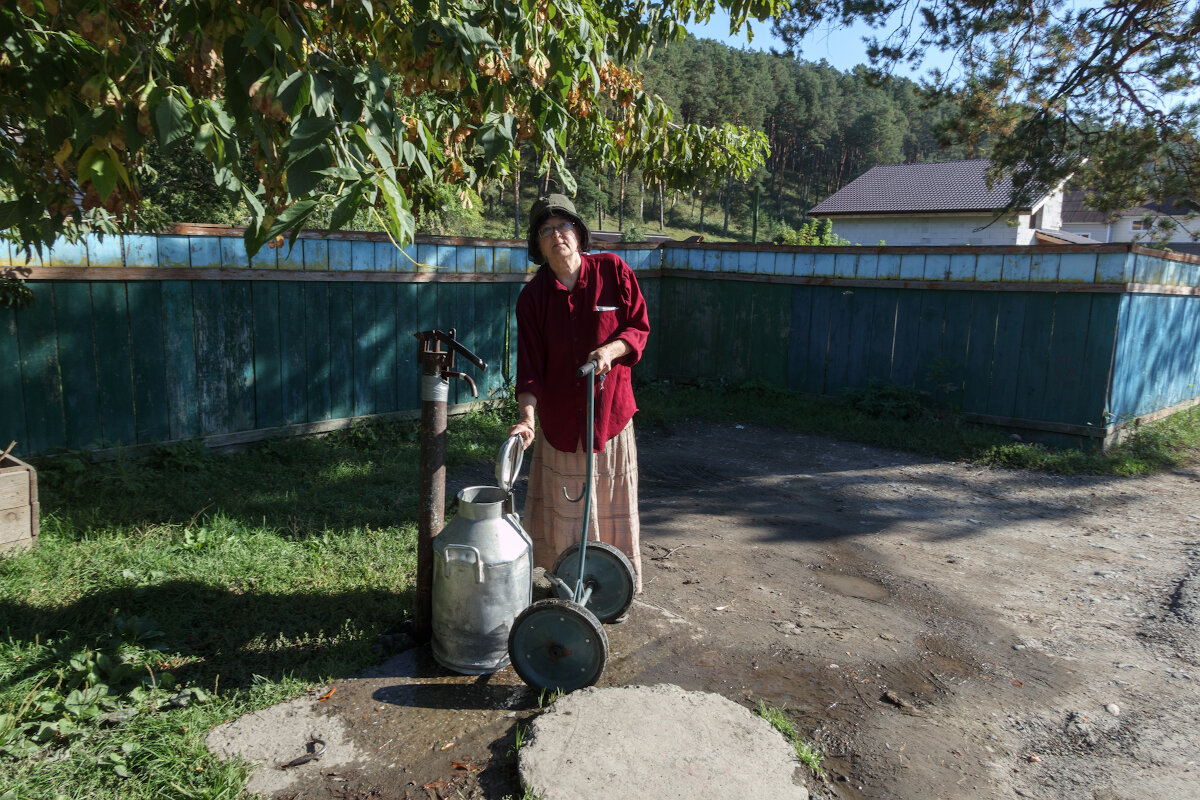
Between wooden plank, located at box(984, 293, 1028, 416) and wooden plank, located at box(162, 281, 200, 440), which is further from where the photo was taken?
wooden plank, located at box(984, 293, 1028, 416)

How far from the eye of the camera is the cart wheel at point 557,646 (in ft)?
10.0

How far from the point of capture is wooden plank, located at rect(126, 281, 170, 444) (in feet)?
18.8

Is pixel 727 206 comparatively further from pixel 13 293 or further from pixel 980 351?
pixel 13 293

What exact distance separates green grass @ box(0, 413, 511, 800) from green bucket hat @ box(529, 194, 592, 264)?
182cm

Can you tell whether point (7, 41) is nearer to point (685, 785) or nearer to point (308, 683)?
point (308, 683)

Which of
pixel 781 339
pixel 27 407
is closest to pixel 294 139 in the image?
pixel 27 407

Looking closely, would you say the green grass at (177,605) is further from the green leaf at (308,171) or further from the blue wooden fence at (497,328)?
the green leaf at (308,171)

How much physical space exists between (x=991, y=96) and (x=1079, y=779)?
8637 mm

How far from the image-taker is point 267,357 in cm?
652

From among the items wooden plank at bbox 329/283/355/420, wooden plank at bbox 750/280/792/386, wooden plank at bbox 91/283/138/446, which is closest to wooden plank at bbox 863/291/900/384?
wooden plank at bbox 750/280/792/386

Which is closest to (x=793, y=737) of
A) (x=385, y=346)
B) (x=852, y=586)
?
(x=852, y=586)

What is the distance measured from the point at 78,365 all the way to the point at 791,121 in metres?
63.9

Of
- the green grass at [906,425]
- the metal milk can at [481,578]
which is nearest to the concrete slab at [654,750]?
A: the metal milk can at [481,578]

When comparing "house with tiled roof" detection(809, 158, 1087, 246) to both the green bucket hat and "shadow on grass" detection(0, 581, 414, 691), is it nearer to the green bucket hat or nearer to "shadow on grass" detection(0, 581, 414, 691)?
the green bucket hat
